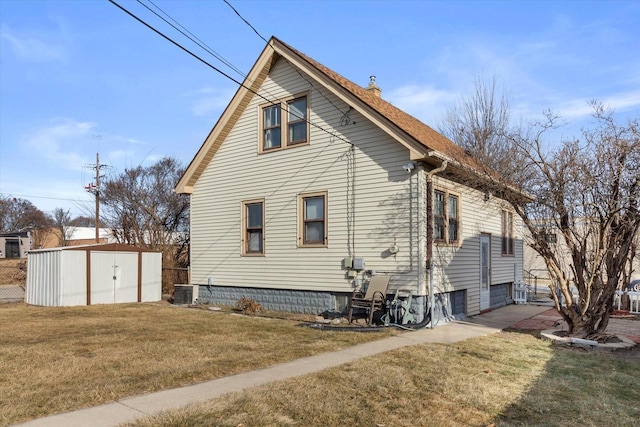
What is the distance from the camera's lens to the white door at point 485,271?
13.6 m

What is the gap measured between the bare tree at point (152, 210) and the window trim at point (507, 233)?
13.6 m

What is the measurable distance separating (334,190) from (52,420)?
8.49 metres

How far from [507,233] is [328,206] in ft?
24.7

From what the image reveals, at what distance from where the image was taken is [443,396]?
206 inches

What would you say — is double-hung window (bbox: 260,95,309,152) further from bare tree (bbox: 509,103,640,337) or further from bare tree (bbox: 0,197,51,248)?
bare tree (bbox: 0,197,51,248)

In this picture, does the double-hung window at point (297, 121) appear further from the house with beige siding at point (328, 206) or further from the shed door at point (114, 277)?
the shed door at point (114, 277)

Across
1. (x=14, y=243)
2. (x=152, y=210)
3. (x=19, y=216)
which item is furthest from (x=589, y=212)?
(x=19, y=216)

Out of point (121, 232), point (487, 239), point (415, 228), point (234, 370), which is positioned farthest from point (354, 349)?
point (121, 232)

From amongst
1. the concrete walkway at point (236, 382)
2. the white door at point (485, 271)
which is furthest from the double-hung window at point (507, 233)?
the concrete walkway at point (236, 382)

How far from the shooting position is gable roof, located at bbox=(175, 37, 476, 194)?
10.4 meters

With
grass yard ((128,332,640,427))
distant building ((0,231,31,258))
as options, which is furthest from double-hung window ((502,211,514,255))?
distant building ((0,231,31,258))

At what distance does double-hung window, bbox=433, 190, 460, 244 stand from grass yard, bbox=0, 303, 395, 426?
319cm

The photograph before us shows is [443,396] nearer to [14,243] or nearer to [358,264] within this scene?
[358,264]

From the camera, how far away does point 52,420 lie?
435 cm
